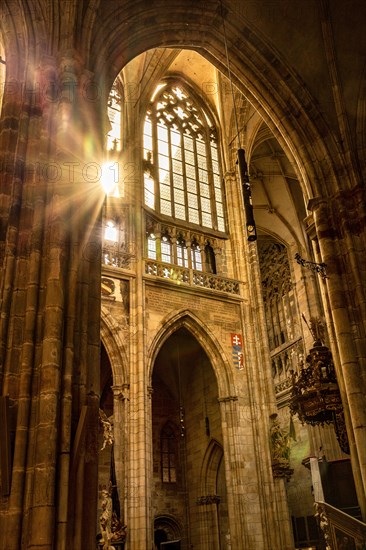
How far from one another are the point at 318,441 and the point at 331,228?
957cm

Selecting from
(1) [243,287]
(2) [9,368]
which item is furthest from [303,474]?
(2) [9,368]

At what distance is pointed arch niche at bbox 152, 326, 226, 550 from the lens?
1662 centimetres

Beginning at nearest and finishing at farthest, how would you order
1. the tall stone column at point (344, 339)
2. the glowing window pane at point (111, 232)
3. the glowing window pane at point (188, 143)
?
the tall stone column at point (344, 339) → the glowing window pane at point (111, 232) → the glowing window pane at point (188, 143)

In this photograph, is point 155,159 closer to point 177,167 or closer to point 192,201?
point 177,167

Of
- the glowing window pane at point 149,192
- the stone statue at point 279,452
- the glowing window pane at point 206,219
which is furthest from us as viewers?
the glowing window pane at point 206,219

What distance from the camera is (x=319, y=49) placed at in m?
11.4

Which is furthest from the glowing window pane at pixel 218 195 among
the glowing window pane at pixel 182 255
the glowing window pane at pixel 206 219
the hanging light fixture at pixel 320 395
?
the hanging light fixture at pixel 320 395

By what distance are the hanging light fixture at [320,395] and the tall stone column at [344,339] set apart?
1.05 m

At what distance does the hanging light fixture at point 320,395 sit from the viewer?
10.3 meters

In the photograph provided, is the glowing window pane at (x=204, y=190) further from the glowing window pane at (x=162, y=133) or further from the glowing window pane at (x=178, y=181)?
the glowing window pane at (x=162, y=133)

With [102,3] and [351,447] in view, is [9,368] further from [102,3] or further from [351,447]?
[102,3]

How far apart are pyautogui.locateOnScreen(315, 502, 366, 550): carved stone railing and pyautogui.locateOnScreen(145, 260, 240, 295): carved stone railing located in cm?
807

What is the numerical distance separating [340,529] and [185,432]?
33.7 feet

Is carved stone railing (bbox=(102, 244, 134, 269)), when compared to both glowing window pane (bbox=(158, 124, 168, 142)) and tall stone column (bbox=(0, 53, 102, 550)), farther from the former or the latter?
tall stone column (bbox=(0, 53, 102, 550))
